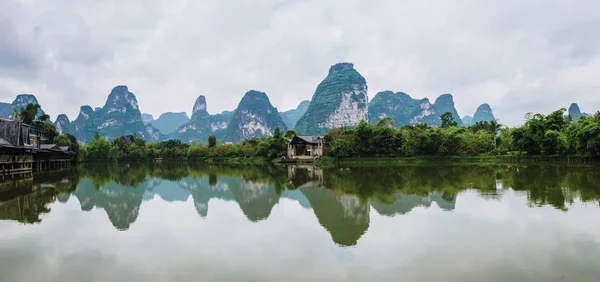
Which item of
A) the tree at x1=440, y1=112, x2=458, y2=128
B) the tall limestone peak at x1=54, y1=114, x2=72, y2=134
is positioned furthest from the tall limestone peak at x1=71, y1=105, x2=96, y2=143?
the tree at x1=440, y1=112, x2=458, y2=128

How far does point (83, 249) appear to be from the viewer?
6504 mm

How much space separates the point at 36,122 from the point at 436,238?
42877 mm

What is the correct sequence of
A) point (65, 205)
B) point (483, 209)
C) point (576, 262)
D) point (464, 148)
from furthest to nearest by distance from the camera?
point (464, 148), point (65, 205), point (483, 209), point (576, 262)

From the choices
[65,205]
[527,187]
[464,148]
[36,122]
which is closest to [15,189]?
[65,205]

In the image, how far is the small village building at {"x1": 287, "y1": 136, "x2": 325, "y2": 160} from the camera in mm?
45094

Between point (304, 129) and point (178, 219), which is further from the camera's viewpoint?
point (304, 129)

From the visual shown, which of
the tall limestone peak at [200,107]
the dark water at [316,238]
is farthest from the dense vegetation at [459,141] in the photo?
the tall limestone peak at [200,107]

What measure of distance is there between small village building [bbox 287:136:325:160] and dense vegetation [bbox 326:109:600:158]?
5.57ft

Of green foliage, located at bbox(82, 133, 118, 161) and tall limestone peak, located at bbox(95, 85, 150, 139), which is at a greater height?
tall limestone peak, located at bbox(95, 85, 150, 139)

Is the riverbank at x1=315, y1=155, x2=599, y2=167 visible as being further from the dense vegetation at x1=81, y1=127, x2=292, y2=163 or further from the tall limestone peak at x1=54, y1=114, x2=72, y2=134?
the tall limestone peak at x1=54, y1=114, x2=72, y2=134

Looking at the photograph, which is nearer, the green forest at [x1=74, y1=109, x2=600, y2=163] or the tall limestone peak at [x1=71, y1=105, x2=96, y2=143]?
the green forest at [x1=74, y1=109, x2=600, y2=163]

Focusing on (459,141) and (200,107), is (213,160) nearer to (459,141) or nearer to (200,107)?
(459,141)

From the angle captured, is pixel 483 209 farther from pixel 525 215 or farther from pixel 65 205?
pixel 65 205

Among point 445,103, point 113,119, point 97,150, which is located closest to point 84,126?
point 113,119
